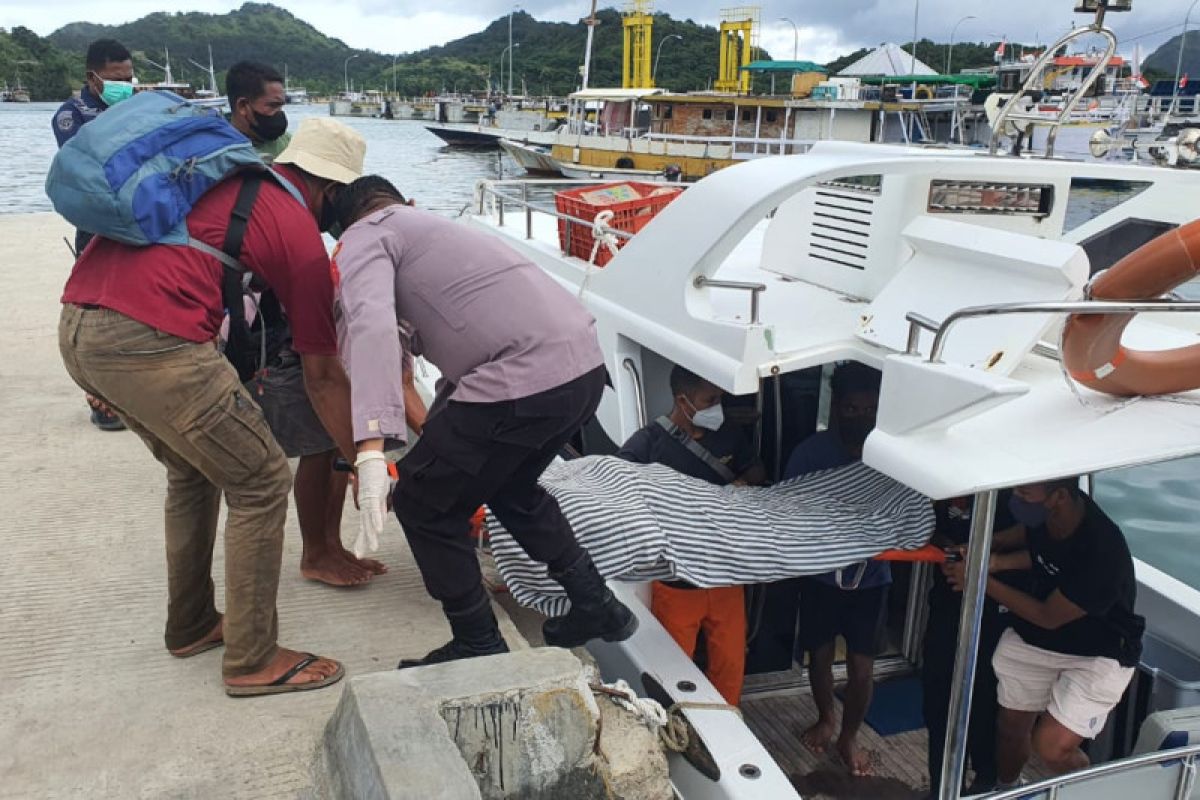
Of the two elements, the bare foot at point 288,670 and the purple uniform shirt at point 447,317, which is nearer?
the purple uniform shirt at point 447,317

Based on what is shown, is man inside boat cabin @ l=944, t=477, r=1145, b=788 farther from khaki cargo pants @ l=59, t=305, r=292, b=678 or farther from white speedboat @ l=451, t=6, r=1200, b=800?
khaki cargo pants @ l=59, t=305, r=292, b=678

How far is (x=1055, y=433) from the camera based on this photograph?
7.66 ft

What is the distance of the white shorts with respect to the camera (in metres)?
2.90

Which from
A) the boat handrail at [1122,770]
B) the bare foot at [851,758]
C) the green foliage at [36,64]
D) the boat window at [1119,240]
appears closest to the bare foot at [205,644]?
the bare foot at [851,758]

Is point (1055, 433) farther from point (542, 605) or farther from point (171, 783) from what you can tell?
point (171, 783)

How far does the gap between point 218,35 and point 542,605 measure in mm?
104002

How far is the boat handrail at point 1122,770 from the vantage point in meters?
2.43

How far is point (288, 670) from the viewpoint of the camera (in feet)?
9.50

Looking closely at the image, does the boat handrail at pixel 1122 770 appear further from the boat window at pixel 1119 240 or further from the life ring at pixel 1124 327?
the boat window at pixel 1119 240

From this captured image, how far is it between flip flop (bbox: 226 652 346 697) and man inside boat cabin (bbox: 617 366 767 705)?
1100 millimetres

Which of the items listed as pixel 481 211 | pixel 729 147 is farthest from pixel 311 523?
pixel 729 147

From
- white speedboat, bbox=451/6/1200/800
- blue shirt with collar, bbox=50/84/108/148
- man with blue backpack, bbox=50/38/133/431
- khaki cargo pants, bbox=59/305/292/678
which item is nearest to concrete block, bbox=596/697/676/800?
white speedboat, bbox=451/6/1200/800

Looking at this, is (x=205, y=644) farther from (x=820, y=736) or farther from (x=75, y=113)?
(x=75, y=113)

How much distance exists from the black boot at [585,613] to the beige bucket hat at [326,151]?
137 centimetres
